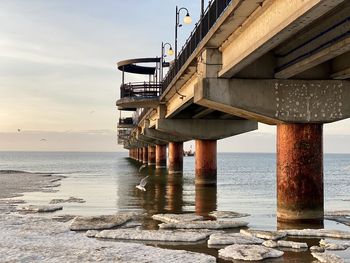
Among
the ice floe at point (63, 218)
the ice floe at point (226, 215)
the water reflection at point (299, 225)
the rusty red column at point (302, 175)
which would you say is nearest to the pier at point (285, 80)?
the rusty red column at point (302, 175)

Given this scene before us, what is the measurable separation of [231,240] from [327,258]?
8.59 feet

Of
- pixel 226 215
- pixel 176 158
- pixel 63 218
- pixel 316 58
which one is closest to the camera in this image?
pixel 316 58

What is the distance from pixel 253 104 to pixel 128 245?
23.9 ft

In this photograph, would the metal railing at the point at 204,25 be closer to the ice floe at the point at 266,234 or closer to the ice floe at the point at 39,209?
the ice floe at the point at 266,234

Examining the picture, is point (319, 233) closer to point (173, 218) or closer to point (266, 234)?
point (266, 234)

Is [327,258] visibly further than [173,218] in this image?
No

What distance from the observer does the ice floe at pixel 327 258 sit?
35.8ft

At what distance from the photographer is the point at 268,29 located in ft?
43.5

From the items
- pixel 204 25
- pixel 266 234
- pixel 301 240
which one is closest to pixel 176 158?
pixel 204 25

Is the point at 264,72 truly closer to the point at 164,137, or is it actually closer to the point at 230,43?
the point at 230,43

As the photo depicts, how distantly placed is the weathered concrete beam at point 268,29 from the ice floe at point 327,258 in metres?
4.50

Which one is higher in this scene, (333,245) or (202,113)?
(202,113)

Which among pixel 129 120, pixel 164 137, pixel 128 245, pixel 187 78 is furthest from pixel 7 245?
pixel 129 120

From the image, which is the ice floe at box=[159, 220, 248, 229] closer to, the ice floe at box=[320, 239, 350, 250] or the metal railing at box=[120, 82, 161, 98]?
the ice floe at box=[320, 239, 350, 250]
